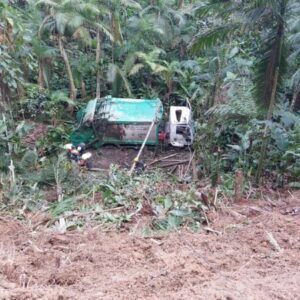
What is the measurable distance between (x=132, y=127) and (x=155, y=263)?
28.1ft

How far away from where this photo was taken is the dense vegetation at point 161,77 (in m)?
6.93

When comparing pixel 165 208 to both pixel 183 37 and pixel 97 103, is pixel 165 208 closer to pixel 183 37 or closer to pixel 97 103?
pixel 97 103

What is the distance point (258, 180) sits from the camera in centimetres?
719

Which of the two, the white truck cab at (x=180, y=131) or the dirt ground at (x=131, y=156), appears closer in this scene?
the dirt ground at (x=131, y=156)

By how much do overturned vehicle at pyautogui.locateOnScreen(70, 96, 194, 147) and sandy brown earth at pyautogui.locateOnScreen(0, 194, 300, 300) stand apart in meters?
7.11

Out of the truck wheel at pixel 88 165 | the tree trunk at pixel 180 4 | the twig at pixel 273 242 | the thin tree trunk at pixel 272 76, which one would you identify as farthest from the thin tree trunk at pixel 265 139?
the tree trunk at pixel 180 4

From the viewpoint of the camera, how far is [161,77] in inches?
639

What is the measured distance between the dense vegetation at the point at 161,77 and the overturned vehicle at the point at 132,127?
0.60 meters

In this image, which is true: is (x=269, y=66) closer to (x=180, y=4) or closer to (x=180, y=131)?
(x=180, y=131)

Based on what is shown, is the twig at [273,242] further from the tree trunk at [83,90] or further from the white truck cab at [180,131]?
the tree trunk at [83,90]

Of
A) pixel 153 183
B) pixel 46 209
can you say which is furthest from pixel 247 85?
pixel 46 209

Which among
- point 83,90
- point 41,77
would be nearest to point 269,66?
point 41,77

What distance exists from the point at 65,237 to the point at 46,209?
1258 millimetres

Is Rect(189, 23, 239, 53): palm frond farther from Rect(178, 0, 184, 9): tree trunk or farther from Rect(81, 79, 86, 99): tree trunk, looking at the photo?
Rect(178, 0, 184, 9): tree trunk
